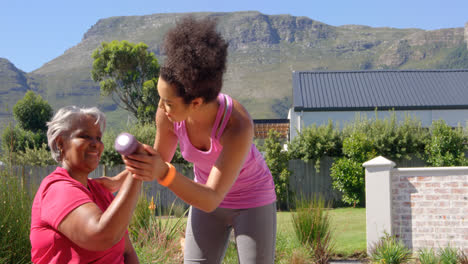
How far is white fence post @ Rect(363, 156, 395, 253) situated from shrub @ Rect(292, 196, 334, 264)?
0.95m

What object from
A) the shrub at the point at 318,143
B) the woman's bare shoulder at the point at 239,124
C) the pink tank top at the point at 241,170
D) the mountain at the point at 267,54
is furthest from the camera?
the mountain at the point at 267,54

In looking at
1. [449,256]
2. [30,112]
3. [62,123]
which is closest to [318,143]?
[449,256]

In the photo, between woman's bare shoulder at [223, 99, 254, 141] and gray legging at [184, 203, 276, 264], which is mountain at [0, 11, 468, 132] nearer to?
gray legging at [184, 203, 276, 264]

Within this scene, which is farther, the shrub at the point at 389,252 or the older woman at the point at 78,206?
the shrub at the point at 389,252

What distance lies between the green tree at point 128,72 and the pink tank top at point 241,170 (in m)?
33.1

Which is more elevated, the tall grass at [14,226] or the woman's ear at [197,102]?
the woman's ear at [197,102]

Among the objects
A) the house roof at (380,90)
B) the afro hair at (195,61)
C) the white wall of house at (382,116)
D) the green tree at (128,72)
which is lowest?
the afro hair at (195,61)

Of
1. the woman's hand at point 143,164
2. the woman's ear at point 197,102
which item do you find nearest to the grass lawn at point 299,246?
the woman's ear at point 197,102

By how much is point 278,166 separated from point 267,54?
13966 cm

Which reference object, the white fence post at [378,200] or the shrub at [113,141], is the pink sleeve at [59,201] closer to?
the white fence post at [378,200]

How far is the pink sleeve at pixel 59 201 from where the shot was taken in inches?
71.0

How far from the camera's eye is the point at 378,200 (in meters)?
7.47

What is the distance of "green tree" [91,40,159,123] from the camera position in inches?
1420

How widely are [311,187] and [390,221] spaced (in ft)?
28.8
